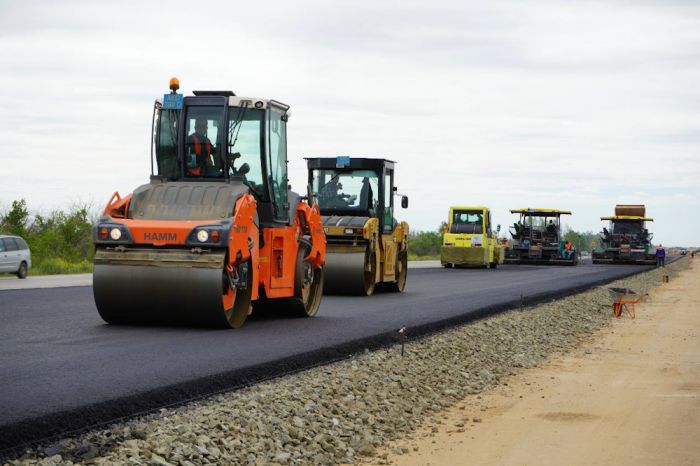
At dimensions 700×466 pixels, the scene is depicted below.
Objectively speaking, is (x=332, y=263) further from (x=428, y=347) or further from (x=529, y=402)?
(x=529, y=402)

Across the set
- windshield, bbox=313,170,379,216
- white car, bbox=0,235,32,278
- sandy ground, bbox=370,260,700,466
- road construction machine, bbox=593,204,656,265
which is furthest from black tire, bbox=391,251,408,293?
road construction machine, bbox=593,204,656,265

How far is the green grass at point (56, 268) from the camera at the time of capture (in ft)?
117

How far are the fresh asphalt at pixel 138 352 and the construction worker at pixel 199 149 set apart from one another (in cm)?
223

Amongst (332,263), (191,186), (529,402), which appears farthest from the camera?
(332,263)

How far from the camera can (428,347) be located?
44.1 feet

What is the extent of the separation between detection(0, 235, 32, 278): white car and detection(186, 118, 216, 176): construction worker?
18.0 meters

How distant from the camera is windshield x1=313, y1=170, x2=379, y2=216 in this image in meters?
21.5

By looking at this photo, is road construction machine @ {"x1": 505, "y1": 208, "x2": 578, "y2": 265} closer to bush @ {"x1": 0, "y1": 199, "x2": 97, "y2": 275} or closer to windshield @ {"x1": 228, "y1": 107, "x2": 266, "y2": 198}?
bush @ {"x1": 0, "y1": 199, "x2": 97, "y2": 275}

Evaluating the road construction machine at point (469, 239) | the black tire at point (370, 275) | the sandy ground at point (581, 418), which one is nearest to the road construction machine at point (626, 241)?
the road construction machine at point (469, 239)

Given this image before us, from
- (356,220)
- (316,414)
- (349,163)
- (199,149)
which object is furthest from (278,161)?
(349,163)

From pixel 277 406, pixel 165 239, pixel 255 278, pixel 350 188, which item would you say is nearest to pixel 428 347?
pixel 255 278

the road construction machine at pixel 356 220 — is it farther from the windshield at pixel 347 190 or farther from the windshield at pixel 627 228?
the windshield at pixel 627 228

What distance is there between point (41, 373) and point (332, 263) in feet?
38.4

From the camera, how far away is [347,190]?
21562 millimetres
